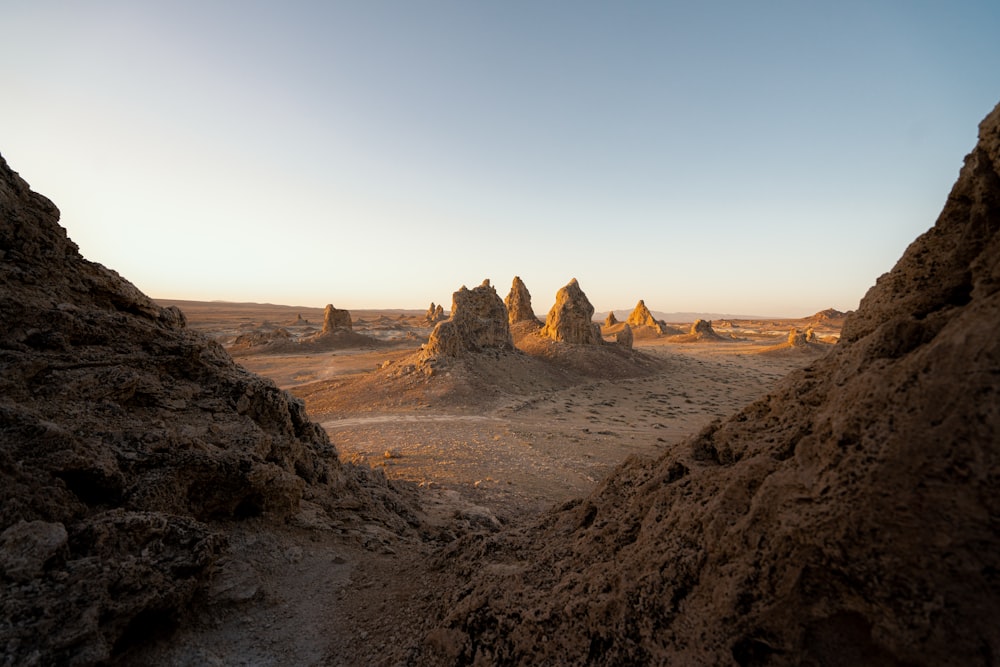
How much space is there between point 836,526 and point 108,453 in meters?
6.00

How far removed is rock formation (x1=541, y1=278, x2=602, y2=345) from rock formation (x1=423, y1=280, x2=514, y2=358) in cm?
445

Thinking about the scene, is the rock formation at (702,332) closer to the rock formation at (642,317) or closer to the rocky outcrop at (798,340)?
the rock formation at (642,317)

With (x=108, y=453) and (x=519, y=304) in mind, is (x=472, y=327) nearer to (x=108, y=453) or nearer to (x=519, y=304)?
(x=519, y=304)

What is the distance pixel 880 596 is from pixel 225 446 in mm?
6117

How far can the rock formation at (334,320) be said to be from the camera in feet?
137

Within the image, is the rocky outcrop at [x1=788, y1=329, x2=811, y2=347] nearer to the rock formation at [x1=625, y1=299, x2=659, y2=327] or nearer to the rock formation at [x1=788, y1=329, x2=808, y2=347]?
the rock formation at [x1=788, y1=329, x2=808, y2=347]

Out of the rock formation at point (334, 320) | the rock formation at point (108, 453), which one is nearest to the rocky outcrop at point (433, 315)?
the rock formation at point (334, 320)

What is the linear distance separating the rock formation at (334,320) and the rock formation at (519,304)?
18308 millimetres

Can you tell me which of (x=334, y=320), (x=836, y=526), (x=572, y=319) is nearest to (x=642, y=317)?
(x=572, y=319)

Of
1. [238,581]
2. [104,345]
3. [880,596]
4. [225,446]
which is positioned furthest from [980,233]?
[104,345]

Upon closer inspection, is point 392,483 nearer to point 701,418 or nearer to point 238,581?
point 238,581

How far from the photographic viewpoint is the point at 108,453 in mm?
4137

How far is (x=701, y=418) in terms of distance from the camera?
18266 mm

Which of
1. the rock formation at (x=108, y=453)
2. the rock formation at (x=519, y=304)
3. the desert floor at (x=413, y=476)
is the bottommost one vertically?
the desert floor at (x=413, y=476)
